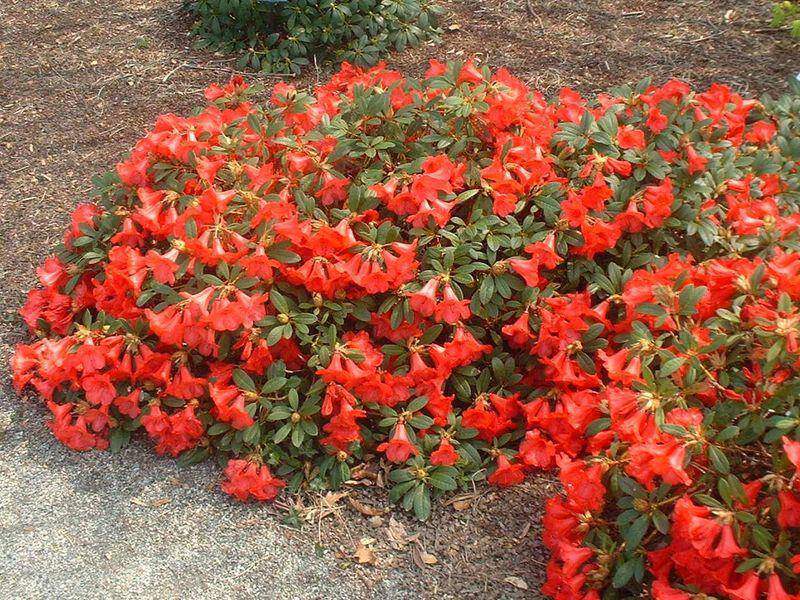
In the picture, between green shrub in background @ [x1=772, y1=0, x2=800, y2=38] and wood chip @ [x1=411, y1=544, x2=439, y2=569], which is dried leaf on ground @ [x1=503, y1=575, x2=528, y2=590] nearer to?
wood chip @ [x1=411, y1=544, x2=439, y2=569]

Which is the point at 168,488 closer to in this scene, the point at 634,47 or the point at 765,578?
the point at 765,578

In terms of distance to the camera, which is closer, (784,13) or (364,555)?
(364,555)

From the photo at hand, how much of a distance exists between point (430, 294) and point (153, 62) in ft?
10.8

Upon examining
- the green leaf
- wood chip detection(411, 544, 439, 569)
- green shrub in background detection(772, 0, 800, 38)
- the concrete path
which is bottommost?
wood chip detection(411, 544, 439, 569)

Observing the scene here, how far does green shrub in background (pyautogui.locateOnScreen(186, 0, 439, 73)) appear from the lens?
466 centimetres

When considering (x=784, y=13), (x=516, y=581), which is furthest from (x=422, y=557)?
(x=784, y=13)

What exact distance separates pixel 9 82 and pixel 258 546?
3.70 m

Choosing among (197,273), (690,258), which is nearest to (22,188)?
(197,273)

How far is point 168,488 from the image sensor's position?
2756mm

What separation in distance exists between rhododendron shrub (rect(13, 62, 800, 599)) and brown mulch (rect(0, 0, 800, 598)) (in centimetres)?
92

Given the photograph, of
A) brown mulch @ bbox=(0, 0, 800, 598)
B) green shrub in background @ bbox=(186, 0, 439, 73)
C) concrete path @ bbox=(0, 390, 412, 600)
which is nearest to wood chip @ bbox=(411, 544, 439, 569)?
concrete path @ bbox=(0, 390, 412, 600)

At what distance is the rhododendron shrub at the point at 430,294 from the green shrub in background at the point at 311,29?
5.75 ft

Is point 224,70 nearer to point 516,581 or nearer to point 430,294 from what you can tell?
point 430,294

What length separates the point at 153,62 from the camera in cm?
503
